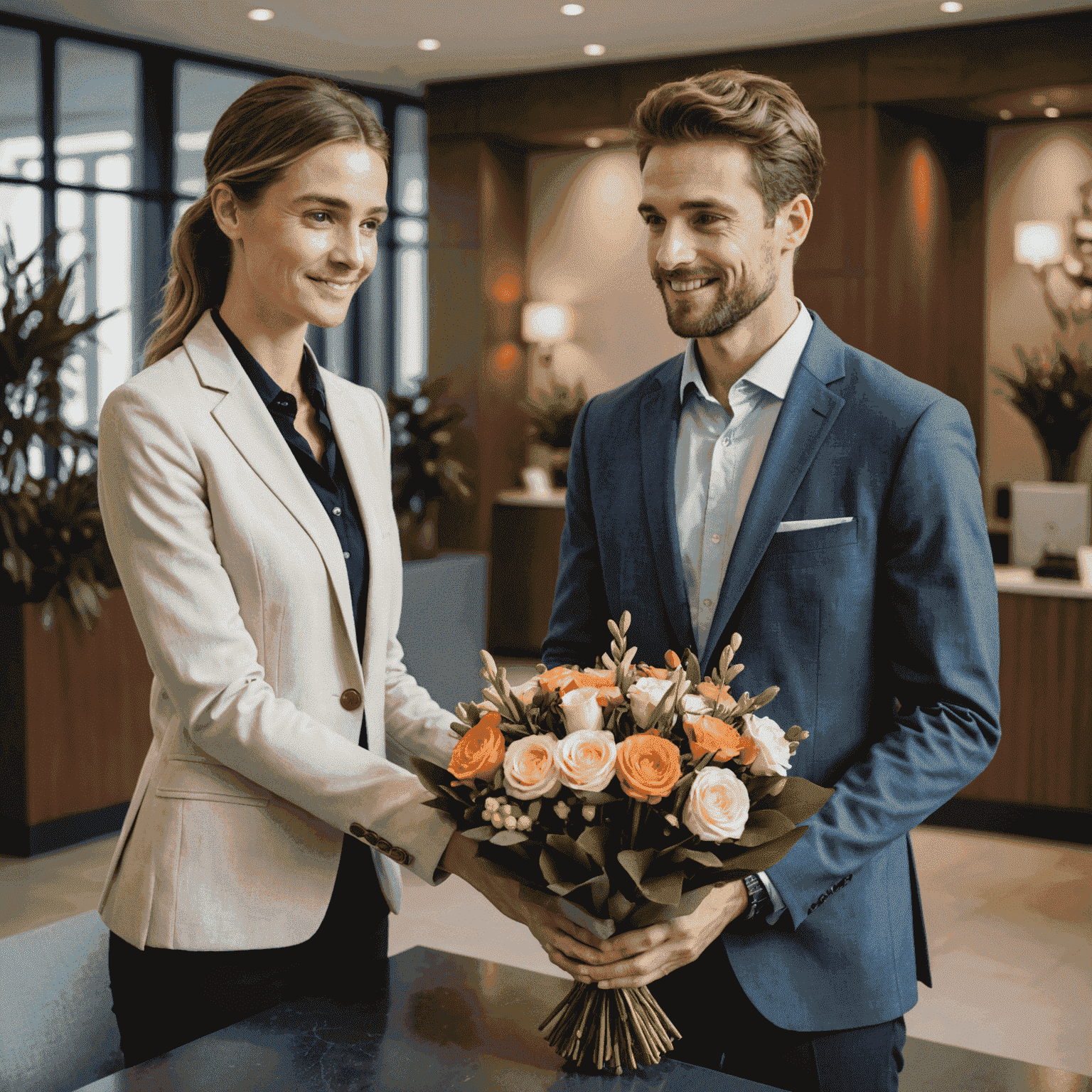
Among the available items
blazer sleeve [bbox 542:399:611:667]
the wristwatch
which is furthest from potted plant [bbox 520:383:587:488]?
the wristwatch

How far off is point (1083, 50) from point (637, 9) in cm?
241

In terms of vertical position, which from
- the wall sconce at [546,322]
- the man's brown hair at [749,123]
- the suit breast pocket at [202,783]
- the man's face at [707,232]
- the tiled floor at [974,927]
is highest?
the wall sconce at [546,322]

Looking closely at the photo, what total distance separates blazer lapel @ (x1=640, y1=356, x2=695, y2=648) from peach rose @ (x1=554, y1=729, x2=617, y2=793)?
0.34 m

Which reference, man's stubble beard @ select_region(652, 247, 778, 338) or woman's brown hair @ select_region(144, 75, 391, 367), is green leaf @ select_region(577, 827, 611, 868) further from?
woman's brown hair @ select_region(144, 75, 391, 367)

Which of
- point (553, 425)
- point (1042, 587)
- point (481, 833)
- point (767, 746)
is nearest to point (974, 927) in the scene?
point (1042, 587)

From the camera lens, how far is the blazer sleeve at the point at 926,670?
60.7 inches

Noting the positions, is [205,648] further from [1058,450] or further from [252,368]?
[1058,450]

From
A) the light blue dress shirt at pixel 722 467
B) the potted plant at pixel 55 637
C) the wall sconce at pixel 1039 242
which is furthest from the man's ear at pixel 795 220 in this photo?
the wall sconce at pixel 1039 242

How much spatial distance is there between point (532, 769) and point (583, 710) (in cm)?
9

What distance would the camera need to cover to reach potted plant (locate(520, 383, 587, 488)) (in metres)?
8.75

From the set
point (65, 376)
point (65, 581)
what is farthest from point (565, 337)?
point (65, 581)

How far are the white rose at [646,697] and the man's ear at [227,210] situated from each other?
83cm

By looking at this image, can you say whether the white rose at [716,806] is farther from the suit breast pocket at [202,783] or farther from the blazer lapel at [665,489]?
the suit breast pocket at [202,783]

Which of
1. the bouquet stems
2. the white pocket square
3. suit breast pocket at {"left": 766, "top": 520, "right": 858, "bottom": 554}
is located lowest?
the bouquet stems
